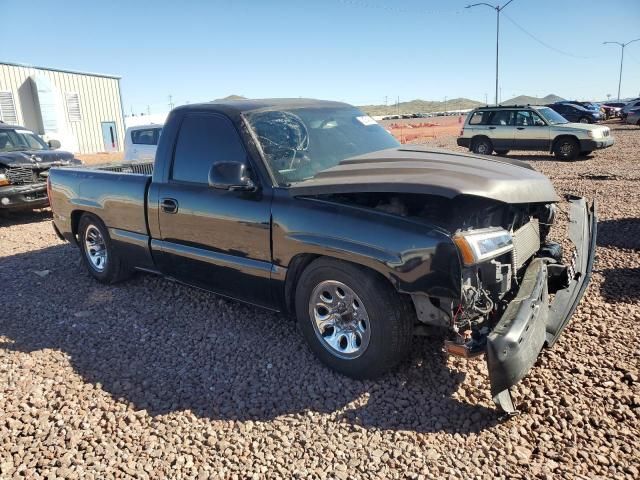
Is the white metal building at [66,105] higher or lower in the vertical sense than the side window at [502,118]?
higher

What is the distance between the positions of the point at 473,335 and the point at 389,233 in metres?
0.76

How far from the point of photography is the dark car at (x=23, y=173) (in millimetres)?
8859

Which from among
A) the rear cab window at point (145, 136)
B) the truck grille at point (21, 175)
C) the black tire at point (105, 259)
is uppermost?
the rear cab window at point (145, 136)

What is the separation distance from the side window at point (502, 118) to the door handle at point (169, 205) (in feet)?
49.6

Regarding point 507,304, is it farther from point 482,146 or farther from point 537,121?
point 482,146

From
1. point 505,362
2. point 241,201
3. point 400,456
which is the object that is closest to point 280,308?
point 241,201

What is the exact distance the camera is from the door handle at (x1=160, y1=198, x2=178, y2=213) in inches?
166

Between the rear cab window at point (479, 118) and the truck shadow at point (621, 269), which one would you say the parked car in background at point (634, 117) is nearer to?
the rear cab window at point (479, 118)

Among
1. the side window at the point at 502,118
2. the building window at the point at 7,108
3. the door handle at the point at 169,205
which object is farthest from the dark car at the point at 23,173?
the building window at the point at 7,108

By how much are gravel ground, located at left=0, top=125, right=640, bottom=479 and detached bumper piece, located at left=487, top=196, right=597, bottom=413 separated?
33 cm

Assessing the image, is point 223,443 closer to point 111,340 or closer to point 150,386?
point 150,386

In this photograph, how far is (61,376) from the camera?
3570 mm

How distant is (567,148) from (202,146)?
14435mm

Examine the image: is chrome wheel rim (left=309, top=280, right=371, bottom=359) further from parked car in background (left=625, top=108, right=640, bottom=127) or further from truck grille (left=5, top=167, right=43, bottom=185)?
parked car in background (left=625, top=108, right=640, bottom=127)
